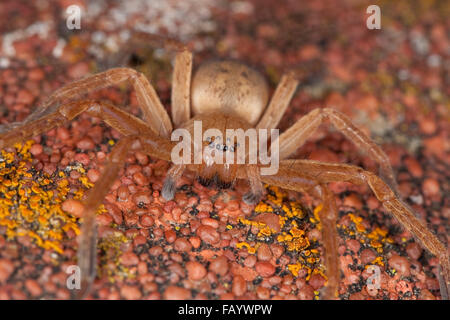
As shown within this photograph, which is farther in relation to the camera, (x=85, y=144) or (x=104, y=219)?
(x=85, y=144)

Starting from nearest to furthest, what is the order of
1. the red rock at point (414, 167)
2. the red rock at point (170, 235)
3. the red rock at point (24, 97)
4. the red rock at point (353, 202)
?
→ the red rock at point (170, 235) → the red rock at point (353, 202) → the red rock at point (24, 97) → the red rock at point (414, 167)

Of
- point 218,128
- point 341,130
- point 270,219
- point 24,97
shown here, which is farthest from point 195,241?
point 24,97

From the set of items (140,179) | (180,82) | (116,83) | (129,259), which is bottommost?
(129,259)

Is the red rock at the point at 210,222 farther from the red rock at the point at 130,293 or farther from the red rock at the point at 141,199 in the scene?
the red rock at the point at 130,293

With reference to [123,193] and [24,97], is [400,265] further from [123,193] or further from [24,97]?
[24,97]

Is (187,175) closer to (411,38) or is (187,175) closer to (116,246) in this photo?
(116,246)

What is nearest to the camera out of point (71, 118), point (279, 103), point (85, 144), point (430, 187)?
point (71, 118)

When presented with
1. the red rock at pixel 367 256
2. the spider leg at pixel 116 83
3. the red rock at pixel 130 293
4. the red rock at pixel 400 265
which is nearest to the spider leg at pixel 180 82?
the spider leg at pixel 116 83

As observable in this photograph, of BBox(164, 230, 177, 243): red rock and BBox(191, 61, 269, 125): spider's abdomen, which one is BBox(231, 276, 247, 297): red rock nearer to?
BBox(164, 230, 177, 243): red rock
